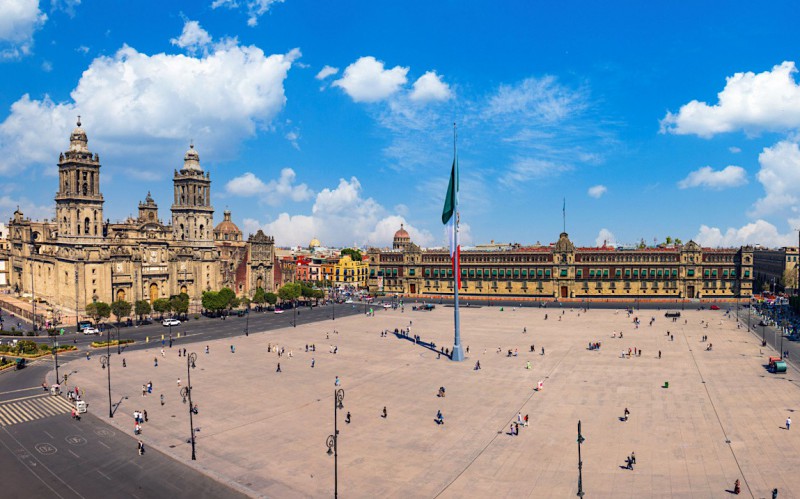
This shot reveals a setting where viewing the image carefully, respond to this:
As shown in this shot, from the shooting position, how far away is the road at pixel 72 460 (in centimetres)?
3047

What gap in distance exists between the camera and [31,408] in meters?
46.0

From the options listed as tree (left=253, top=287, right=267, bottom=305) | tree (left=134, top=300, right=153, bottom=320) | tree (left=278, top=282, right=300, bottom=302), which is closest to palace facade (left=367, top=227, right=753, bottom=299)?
tree (left=278, top=282, right=300, bottom=302)

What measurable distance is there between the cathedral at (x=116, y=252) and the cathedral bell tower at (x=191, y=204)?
21 cm

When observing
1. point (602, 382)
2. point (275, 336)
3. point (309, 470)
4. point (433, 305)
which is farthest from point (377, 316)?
point (309, 470)

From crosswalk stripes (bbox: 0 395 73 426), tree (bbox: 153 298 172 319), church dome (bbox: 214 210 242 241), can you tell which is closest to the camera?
crosswalk stripes (bbox: 0 395 73 426)

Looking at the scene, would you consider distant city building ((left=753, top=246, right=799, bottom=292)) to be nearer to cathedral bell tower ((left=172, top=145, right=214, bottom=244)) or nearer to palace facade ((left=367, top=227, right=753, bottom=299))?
palace facade ((left=367, top=227, right=753, bottom=299))

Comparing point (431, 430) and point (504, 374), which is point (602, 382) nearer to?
point (504, 374)

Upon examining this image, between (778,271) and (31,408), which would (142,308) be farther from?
(778,271)

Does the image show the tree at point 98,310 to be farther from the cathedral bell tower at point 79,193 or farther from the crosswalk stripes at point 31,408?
the crosswalk stripes at point 31,408

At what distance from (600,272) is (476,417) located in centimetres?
10598

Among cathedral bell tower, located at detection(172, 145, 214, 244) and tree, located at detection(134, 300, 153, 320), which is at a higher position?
cathedral bell tower, located at detection(172, 145, 214, 244)

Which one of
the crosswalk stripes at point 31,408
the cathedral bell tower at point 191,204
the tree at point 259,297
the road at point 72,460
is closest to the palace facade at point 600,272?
the tree at point 259,297

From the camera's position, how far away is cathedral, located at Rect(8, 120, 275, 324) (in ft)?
319

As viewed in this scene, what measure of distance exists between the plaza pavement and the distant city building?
305ft
